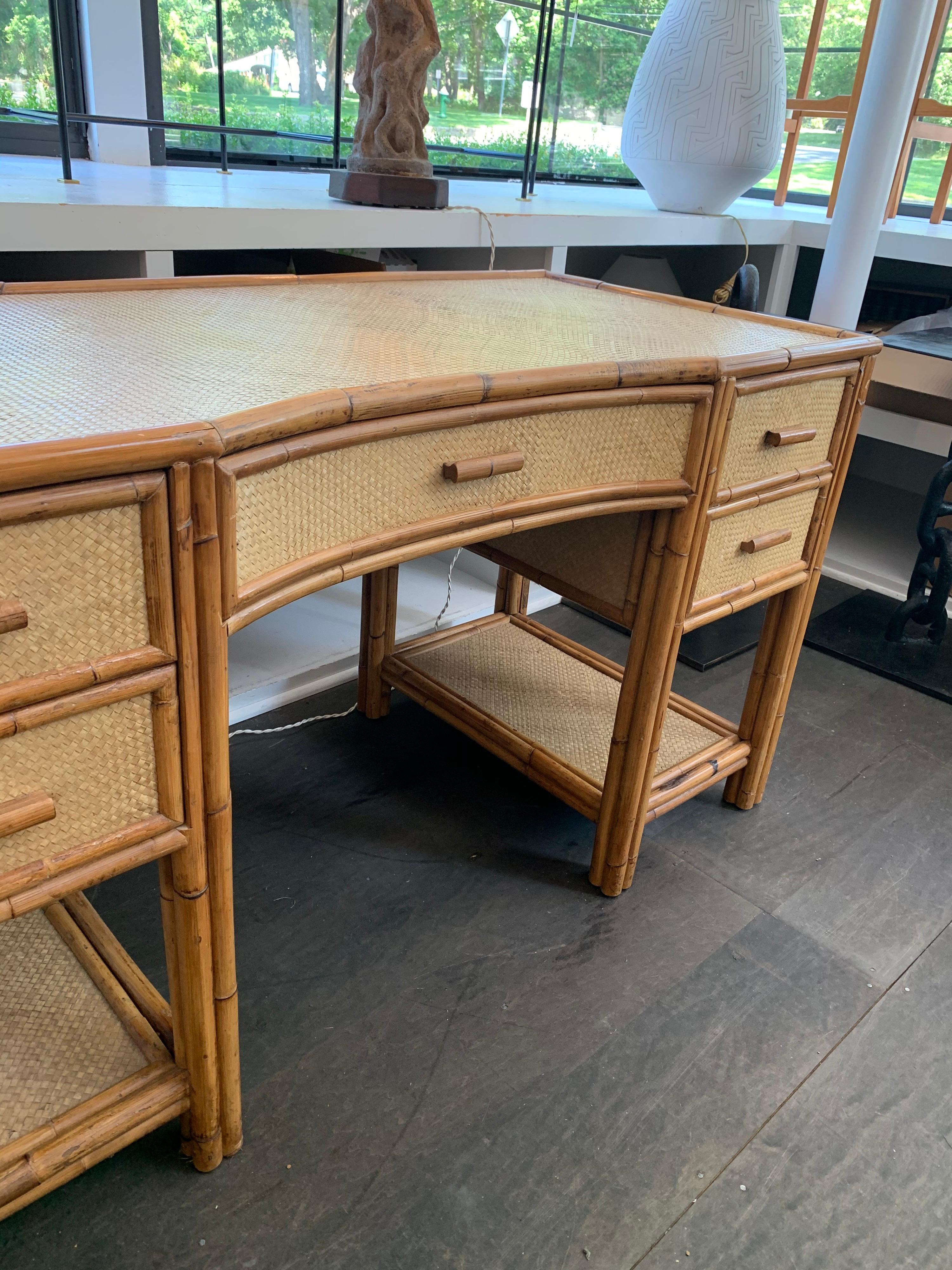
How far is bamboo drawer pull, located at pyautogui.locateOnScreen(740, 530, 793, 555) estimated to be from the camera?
1104 millimetres

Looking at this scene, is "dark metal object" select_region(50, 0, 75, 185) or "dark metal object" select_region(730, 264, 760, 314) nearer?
"dark metal object" select_region(50, 0, 75, 185)

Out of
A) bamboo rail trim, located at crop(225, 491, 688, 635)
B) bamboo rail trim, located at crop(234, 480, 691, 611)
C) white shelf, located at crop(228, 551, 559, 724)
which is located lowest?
white shelf, located at crop(228, 551, 559, 724)

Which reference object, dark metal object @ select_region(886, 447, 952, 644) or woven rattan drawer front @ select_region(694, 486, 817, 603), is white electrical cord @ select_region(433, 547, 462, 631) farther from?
dark metal object @ select_region(886, 447, 952, 644)

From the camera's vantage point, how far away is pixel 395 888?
1169 millimetres

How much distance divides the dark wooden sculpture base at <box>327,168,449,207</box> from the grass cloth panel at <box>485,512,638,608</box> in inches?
21.2

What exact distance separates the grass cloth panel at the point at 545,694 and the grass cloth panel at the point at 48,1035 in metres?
0.65

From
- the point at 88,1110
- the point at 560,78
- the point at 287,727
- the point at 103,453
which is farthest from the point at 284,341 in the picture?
the point at 560,78

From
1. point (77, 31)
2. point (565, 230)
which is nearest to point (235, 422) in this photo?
point (565, 230)

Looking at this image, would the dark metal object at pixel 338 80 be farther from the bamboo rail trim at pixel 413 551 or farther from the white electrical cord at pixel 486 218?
the bamboo rail trim at pixel 413 551

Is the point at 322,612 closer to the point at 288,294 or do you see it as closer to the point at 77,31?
the point at 288,294

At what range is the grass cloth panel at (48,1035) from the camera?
2.53ft

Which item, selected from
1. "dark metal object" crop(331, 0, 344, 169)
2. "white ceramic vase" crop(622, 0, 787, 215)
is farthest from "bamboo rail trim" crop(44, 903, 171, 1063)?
"white ceramic vase" crop(622, 0, 787, 215)

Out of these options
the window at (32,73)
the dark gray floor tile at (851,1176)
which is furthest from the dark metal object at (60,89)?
the dark gray floor tile at (851,1176)

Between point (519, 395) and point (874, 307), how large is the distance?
184cm
